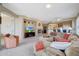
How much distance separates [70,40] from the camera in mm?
2340

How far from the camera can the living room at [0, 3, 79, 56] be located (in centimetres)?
224

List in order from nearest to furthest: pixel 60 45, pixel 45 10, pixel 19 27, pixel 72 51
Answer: pixel 72 51 → pixel 60 45 → pixel 45 10 → pixel 19 27

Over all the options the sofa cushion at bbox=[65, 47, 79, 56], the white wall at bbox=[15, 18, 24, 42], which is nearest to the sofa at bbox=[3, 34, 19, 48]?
the white wall at bbox=[15, 18, 24, 42]

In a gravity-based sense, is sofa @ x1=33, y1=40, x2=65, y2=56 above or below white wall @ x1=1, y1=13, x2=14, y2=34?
below

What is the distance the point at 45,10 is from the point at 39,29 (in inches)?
20.3

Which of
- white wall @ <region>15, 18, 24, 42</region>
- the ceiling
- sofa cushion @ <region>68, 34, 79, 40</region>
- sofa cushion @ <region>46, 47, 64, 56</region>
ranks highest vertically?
the ceiling

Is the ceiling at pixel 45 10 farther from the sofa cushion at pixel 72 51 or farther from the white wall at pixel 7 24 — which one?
the sofa cushion at pixel 72 51

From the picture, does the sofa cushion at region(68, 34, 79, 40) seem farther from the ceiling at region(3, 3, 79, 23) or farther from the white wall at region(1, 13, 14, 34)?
the white wall at region(1, 13, 14, 34)

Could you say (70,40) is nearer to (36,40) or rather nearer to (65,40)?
(65,40)

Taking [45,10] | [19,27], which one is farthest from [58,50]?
[19,27]

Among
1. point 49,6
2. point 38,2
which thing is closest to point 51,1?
point 49,6

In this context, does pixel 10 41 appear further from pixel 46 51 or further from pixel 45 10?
pixel 45 10

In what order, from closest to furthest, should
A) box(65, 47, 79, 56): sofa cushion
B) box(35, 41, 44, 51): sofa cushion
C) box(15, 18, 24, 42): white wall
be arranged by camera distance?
1. box(65, 47, 79, 56): sofa cushion
2. box(35, 41, 44, 51): sofa cushion
3. box(15, 18, 24, 42): white wall

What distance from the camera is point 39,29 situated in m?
2.61
